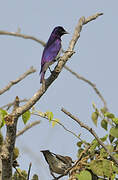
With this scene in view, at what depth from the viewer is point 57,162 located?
309 cm

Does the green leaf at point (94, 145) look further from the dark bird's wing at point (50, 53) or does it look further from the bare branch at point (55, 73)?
the dark bird's wing at point (50, 53)

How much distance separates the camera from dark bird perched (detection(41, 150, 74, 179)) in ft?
10.0

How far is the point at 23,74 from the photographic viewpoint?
18.3 feet

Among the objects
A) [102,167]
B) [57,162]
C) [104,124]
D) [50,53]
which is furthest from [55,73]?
[50,53]

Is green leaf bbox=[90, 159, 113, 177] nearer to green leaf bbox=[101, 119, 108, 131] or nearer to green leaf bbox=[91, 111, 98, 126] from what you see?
green leaf bbox=[101, 119, 108, 131]

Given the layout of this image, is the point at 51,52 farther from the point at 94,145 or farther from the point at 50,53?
the point at 94,145

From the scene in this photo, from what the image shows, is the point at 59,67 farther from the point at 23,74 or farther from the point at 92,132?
the point at 23,74

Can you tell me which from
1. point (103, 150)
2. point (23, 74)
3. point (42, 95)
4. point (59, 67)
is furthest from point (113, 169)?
point (23, 74)

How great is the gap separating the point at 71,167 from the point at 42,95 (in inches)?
22.3

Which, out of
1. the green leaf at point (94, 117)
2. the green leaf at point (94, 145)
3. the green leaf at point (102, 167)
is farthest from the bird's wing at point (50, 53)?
the green leaf at point (102, 167)

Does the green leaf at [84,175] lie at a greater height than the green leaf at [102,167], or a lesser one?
lesser

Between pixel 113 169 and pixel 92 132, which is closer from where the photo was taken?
pixel 92 132

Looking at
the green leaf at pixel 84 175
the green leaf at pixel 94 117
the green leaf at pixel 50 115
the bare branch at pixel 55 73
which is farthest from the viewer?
the green leaf at pixel 94 117

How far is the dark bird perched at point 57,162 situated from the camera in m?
3.06
